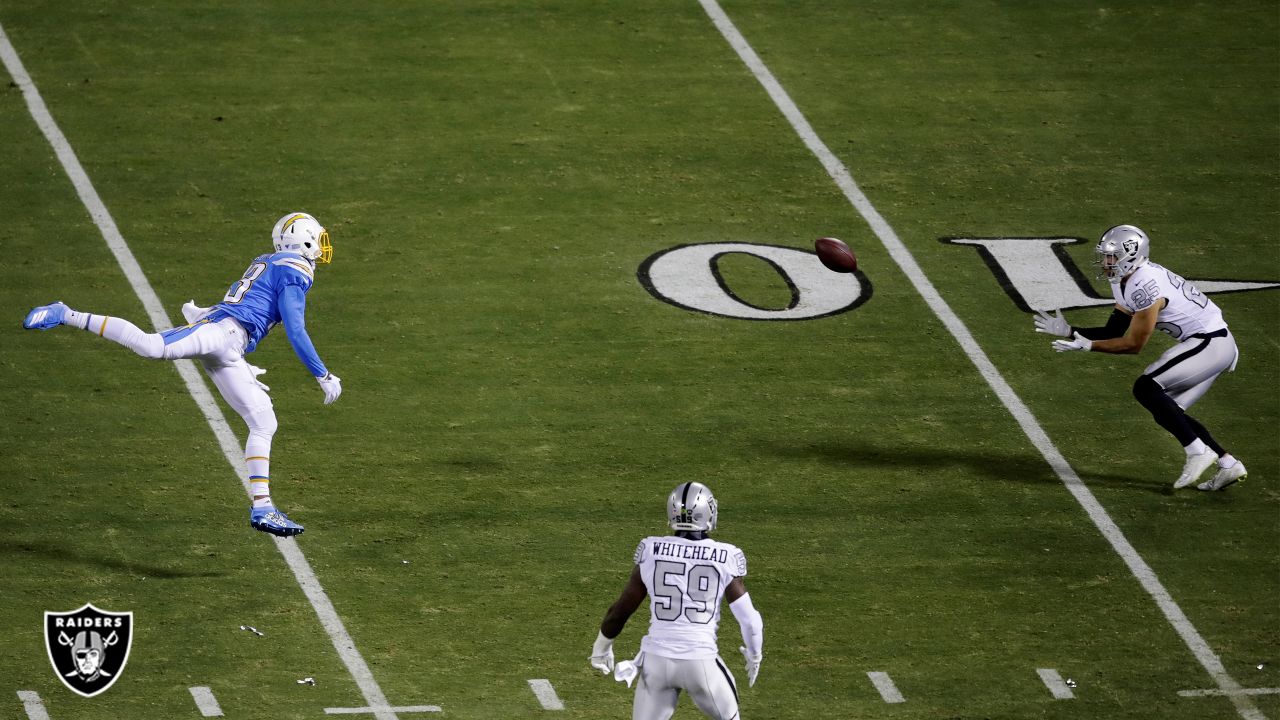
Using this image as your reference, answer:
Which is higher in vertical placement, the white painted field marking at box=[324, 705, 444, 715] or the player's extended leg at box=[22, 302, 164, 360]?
the player's extended leg at box=[22, 302, 164, 360]

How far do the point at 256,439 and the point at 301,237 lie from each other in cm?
118

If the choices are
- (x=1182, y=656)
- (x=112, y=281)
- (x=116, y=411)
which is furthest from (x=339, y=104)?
(x=1182, y=656)

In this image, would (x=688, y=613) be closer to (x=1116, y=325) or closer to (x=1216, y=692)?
(x=1216, y=692)

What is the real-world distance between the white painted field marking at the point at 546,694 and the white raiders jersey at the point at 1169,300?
4.49 m

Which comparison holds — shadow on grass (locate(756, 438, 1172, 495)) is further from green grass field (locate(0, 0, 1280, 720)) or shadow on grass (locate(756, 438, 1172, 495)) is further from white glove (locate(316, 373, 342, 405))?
white glove (locate(316, 373, 342, 405))

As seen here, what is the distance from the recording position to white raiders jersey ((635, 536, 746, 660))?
30.1 feet

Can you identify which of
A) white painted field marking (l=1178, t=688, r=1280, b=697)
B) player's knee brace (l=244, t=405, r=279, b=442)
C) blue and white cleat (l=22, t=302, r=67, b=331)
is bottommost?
white painted field marking (l=1178, t=688, r=1280, b=697)

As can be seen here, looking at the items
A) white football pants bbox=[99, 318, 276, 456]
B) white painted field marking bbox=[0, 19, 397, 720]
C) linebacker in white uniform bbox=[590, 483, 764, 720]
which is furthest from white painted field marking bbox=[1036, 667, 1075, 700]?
white football pants bbox=[99, 318, 276, 456]

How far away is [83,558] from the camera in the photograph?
11867 millimetres

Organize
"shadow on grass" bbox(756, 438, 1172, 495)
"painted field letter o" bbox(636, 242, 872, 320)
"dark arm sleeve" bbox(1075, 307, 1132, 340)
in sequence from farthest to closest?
"painted field letter o" bbox(636, 242, 872, 320) → "shadow on grass" bbox(756, 438, 1172, 495) → "dark arm sleeve" bbox(1075, 307, 1132, 340)

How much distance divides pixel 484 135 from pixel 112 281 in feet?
11.9

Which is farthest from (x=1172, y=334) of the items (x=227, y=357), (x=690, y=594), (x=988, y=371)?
(x=227, y=357)

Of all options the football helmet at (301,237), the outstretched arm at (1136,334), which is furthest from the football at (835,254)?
the football helmet at (301,237)

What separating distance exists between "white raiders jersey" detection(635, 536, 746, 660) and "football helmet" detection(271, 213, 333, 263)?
11.7ft
